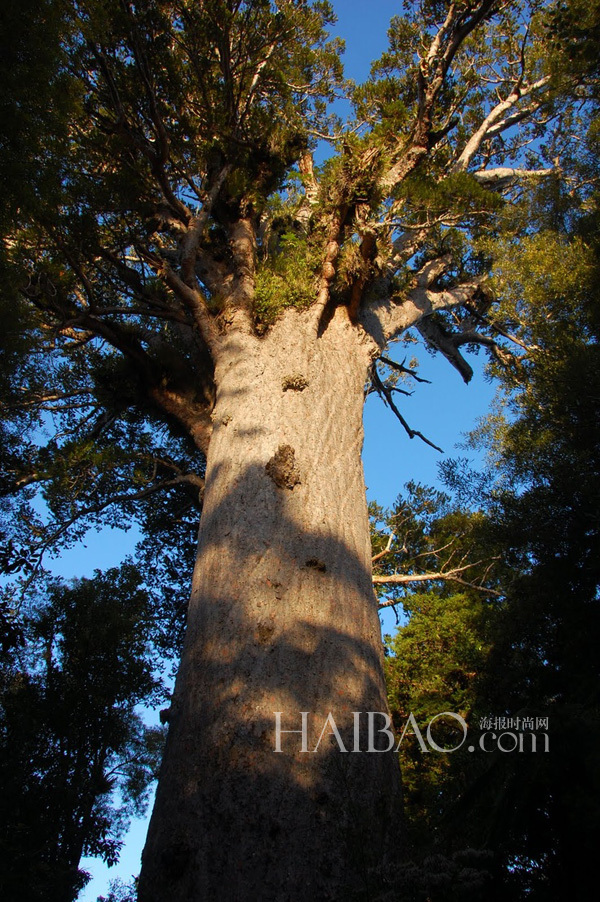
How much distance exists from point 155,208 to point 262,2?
3.26 meters

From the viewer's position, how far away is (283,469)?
4340 mm

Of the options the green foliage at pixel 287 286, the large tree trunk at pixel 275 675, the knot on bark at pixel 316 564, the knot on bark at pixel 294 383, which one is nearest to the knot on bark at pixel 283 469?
the large tree trunk at pixel 275 675

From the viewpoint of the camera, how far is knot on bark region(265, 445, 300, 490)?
4285 millimetres

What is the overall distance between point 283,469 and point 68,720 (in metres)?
5.67

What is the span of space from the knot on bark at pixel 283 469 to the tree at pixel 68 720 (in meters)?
3.35

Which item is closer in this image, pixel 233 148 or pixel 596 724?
pixel 596 724

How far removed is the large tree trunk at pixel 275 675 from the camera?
8.65 feet

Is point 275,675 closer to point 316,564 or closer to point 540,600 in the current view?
point 316,564

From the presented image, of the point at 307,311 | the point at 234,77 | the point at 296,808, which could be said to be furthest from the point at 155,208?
the point at 296,808

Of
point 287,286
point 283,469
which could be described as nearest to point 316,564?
point 283,469

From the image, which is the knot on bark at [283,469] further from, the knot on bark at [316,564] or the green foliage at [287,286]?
the green foliage at [287,286]

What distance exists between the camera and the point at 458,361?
10227mm

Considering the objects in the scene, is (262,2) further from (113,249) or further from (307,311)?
(307,311)

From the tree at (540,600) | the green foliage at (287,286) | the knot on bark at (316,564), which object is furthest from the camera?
the green foliage at (287,286)
